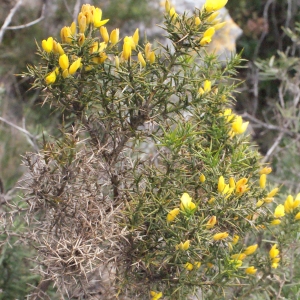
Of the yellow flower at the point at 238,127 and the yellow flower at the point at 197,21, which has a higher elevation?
the yellow flower at the point at 197,21

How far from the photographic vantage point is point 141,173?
122cm

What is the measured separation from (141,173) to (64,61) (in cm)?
36

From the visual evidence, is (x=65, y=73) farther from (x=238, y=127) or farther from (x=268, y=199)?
(x=268, y=199)

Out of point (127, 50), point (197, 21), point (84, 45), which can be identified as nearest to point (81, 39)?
point (84, 45)

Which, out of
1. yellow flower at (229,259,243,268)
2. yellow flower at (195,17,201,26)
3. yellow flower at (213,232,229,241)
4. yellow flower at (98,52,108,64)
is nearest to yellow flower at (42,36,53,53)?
yellow flower at (98,52,108,64)

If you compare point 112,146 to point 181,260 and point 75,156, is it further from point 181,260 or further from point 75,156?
point 181,260

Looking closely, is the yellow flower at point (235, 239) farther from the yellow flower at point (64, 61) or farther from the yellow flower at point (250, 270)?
the yellow flower at point (64, 61)

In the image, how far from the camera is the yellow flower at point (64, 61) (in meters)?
1.10

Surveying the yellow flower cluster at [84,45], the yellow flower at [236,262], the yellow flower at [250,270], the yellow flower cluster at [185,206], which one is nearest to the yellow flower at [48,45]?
the yellow flower cluster at [84,45]

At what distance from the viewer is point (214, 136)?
1295 mm

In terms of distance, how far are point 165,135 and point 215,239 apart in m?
0.30

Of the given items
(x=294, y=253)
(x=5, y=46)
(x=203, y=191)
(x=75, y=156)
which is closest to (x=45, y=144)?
(x=75, y=156)

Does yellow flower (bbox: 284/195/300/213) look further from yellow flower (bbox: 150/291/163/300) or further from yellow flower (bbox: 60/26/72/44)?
yellow flower (bbox: 60/26/72/44)

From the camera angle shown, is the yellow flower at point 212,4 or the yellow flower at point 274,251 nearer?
the yellow flower at point 212,4
